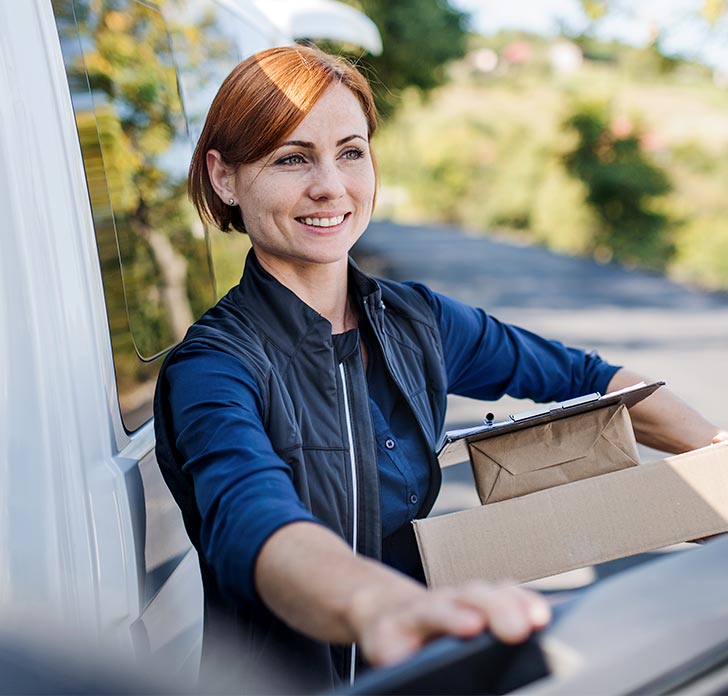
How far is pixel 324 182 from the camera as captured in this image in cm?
187

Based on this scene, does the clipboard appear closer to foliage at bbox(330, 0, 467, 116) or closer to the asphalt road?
the asphalt road

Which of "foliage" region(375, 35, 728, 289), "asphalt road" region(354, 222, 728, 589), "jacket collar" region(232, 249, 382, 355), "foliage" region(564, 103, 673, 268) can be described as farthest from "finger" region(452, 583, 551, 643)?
"foliage" region(564, 103, 673, 268)

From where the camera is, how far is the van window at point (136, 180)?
1.75m

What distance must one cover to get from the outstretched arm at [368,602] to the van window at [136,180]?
2.02ft

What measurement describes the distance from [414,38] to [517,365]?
1405 cm

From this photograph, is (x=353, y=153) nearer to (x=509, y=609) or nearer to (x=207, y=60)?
(x=207, y=60)

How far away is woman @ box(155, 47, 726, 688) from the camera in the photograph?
1274mm

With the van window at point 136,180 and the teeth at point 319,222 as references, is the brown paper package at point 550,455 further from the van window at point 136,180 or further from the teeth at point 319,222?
the van window at point 136,180

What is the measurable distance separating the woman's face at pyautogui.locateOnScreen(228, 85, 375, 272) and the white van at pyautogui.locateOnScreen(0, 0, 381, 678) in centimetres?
27

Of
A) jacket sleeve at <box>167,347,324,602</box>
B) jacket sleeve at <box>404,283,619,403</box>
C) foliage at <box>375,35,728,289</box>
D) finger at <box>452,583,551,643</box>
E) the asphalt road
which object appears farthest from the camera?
foliage at <box>375,35,728,289</box>

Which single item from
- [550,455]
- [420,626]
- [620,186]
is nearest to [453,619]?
[420,626]

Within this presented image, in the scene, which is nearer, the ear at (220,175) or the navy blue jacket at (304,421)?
the navy blue jacket at (304,421)

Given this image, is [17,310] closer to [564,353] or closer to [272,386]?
[272,386]

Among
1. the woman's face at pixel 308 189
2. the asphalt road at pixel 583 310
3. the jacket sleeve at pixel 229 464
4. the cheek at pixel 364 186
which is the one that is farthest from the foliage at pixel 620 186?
the jacket sleeve at pixel 229 464
